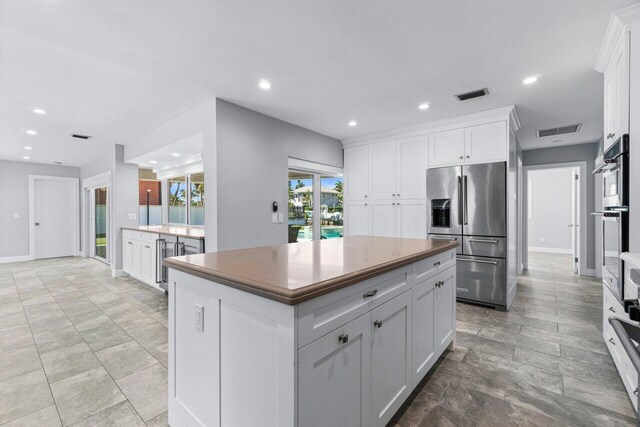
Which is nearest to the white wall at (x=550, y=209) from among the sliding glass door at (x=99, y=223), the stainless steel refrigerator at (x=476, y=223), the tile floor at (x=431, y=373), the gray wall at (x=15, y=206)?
the tile floor at (x=431, y=373)

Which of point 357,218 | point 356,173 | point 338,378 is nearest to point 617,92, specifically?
point 338,378

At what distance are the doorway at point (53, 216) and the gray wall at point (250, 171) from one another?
6.86 metres

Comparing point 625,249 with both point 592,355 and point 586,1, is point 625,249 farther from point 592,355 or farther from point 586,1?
point 586,1

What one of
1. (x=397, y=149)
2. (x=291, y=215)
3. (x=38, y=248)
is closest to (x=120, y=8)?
(x=291, y=215)

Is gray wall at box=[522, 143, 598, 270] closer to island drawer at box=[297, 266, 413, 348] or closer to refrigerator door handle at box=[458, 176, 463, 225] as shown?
refrigerator door handle at box=[458, 176, 463, 225]

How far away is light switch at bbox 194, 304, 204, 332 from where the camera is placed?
4.46 ft

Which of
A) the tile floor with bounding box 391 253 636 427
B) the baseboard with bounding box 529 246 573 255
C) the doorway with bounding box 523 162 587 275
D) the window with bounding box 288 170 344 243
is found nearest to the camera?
the tile floor with bounding box 391 253 636 427

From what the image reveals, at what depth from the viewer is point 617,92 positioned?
6.88ft

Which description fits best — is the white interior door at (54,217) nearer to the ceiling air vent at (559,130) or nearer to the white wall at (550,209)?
the ceiling air vent at (559,130)

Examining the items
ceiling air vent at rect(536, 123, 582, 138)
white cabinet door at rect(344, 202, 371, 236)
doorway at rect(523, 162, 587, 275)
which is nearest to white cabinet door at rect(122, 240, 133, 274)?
white cabinet door at rect(344, 202, 371, 236)

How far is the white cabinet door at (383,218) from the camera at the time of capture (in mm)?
4570

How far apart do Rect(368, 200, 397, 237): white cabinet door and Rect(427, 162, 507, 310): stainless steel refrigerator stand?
0.72 metres

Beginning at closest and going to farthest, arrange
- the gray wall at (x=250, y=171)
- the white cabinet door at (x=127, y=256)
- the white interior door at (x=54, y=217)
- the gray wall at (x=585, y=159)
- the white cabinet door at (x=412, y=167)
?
the gray wall at (x=250, y=171) < the white cabinet door at (x=412, y=167) < the white cabinet door at (x=127, y=256) < the gray wall at (x=585, y=159) < the white interior door at (x=54, y=217)

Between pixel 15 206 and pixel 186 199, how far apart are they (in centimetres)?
476
